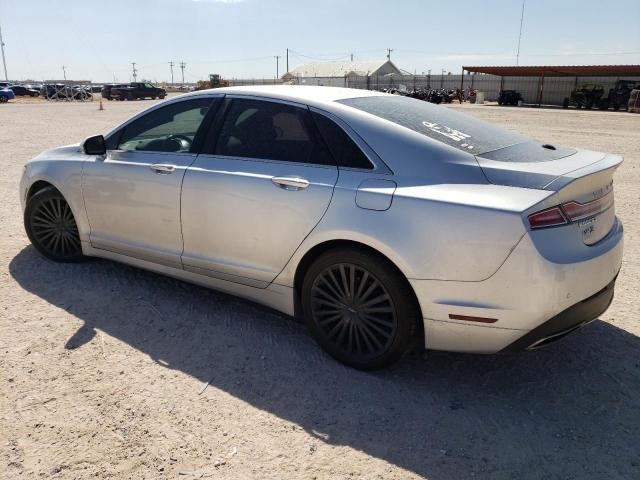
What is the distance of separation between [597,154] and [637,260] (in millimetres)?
2128

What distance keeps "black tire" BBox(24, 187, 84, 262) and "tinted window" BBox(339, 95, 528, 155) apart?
278cm

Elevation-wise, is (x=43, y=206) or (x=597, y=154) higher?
(x=597, y=154)

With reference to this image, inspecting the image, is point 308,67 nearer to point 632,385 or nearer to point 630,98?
A: point 630,98

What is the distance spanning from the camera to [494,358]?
10.8ft

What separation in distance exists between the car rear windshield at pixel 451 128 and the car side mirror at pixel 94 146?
2100 mm

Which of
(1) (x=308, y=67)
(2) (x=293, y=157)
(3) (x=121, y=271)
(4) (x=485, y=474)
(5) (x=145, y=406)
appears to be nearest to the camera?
(4) (x=485, y=474)

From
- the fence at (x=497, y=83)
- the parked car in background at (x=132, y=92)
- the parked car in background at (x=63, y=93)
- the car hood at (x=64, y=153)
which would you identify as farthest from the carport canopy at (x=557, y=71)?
the car hood at (x=64, y=153)

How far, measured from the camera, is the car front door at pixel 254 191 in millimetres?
3109

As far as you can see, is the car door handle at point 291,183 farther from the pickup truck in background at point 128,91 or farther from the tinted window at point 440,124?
the pickup truck in background at point 128,91

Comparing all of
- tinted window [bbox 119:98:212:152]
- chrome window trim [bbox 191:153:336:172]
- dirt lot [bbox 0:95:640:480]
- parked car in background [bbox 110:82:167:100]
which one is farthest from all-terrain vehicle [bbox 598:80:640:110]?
chrome window trim [bbox 191:153:336:172]

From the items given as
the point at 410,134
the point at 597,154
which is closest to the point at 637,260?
the point at 597,154

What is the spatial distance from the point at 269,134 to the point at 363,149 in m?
0.75

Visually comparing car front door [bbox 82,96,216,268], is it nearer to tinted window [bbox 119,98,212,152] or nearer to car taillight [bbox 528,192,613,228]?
tinted window [bbox 119,98,212,152]

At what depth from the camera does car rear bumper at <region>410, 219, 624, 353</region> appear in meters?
2.47
